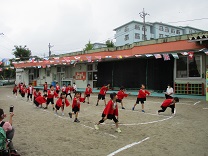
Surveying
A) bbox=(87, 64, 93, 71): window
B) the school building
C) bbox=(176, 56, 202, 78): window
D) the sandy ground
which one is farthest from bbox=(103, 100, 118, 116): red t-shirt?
bbox=(87, 64, 93, 71): window

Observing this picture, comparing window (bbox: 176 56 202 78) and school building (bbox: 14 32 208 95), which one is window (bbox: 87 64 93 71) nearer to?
school building (bbox: 14 32 208 95)

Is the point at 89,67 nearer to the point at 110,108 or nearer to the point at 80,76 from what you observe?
the point at 80,76

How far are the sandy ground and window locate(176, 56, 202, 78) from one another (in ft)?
21.8

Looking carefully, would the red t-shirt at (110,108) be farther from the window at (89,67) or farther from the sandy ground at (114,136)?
the window at (89,67)

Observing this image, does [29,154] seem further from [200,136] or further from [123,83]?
[123,83]

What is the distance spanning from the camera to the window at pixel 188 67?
54.3 feet

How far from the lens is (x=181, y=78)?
17.4 m

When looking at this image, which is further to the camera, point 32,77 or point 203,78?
point 32,77

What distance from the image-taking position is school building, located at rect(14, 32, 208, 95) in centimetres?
1623

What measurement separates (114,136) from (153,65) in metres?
12.6

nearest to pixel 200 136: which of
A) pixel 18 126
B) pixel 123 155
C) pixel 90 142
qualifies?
pixel 123 155

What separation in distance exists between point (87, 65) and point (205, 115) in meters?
17.4

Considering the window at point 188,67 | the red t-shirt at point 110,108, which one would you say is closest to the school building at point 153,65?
the window at point 188,67

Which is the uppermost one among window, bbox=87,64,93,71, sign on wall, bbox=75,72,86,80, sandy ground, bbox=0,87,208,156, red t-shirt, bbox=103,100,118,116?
window, bbox=87,64,93,71
